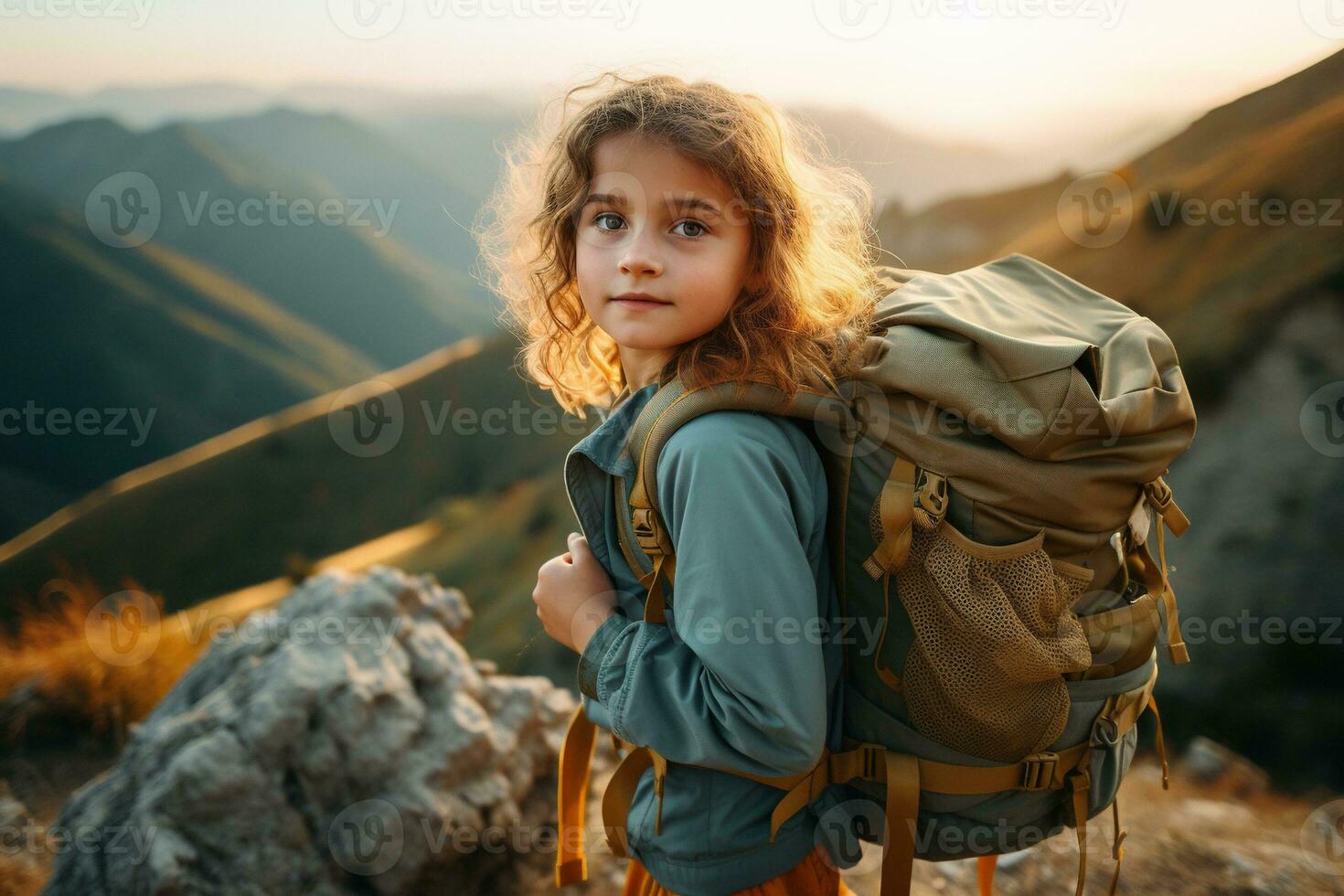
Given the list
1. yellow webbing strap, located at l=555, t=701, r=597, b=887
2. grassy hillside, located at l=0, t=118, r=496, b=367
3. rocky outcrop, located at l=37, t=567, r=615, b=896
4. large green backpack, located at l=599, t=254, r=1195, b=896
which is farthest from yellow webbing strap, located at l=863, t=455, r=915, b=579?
grassy hillside, located at l=0, t=118, r=496, b=367

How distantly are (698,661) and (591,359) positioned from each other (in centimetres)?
106

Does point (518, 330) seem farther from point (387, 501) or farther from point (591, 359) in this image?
point (387, 501)

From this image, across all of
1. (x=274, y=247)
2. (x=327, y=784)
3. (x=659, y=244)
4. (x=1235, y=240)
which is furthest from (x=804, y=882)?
(x=274, y=247)

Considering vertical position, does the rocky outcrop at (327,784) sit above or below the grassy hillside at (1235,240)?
below

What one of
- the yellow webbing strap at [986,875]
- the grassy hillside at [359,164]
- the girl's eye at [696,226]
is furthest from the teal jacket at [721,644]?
the grassy hillside at [359,164]

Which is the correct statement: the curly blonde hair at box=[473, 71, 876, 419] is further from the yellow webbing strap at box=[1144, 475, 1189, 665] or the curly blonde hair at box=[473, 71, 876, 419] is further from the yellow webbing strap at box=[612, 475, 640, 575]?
the yellow webbing strap at box=[1144, 475, 1189, 665]

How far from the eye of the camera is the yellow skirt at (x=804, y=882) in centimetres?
178

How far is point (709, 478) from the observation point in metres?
1.46

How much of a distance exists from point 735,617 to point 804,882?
0.83m

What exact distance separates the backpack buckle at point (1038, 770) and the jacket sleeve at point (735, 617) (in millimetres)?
557

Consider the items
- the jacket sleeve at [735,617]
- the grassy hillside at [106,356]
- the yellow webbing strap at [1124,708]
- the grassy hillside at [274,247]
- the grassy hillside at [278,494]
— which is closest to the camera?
the jacket sleeve at [735,617]

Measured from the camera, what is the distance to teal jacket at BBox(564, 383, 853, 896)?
4.73ft

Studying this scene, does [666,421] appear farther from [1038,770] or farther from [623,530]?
[1038,770]

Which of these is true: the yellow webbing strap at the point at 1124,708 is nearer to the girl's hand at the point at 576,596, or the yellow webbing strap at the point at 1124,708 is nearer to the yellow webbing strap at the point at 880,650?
the yellow webbing strap at the point at 880,650
